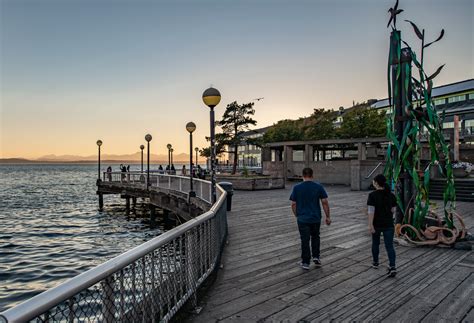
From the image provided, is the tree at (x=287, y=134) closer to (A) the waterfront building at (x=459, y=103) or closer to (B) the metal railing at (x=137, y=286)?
(A) the waterfront building at (x=459, y=103)

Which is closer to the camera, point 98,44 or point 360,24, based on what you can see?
point 360,24

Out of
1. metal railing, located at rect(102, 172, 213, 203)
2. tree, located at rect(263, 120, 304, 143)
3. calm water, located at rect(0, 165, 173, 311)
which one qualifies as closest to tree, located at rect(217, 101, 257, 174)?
tree, located at rect(263, 120, 304, 143)

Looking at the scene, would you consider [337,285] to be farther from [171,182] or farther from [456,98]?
[456,98]

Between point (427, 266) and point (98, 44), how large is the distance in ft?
77.6

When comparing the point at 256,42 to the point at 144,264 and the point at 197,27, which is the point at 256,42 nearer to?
the point at 197,27

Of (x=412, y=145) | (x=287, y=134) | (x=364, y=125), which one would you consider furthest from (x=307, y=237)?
(x=287, y=134)

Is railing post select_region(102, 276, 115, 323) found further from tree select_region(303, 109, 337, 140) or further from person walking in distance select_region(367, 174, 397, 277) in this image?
tree select_region(303, 109, 337, 140)

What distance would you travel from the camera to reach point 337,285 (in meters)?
4.70

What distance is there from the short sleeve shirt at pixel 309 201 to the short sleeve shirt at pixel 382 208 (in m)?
0.85

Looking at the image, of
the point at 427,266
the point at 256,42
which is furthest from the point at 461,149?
the point at 427,266

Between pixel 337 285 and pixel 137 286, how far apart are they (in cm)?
321

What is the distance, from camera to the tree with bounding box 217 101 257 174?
1476 inches

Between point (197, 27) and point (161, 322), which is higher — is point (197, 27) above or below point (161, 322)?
above

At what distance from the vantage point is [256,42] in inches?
787
